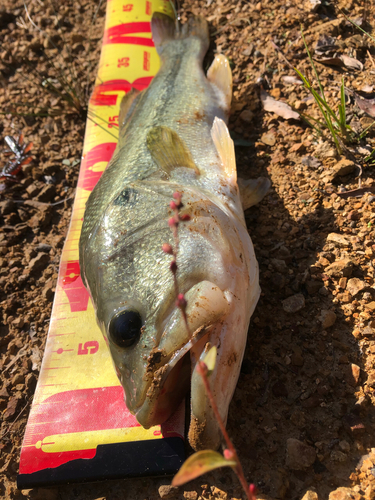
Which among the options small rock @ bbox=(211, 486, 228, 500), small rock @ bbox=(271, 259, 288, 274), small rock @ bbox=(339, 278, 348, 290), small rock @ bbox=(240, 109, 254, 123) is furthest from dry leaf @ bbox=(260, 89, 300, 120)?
small rock @ bbox=(211, 486, 228, 500)

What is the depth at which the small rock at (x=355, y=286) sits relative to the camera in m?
2.53

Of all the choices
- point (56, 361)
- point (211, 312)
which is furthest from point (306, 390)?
point (56, 361)

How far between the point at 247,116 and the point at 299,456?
3110mm

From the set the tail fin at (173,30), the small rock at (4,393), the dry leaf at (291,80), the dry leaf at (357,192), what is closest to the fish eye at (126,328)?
the small rock at (4,393)

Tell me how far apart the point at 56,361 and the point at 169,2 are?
195 inches

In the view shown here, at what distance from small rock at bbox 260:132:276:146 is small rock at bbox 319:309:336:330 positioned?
1.82 meters

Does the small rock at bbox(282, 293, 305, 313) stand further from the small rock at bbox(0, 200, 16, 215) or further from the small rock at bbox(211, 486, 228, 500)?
the small rock at bbox(0, 200, 16, 215)

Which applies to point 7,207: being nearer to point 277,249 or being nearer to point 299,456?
point 277,249

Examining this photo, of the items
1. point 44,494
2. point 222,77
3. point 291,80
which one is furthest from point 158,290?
point 291,80

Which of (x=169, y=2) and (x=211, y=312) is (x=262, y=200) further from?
(x=169, y=2)

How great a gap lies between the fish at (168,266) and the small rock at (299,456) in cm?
50

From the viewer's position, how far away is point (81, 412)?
2770 millimetres

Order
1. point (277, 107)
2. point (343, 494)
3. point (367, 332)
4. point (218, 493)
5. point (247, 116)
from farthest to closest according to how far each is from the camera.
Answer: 1. point (247, 116)
2. point (277, 107)
3. point (367, 332)
4. point (218, 493)
5. point (343, 494)

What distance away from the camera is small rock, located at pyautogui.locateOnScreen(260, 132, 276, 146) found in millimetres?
3654
